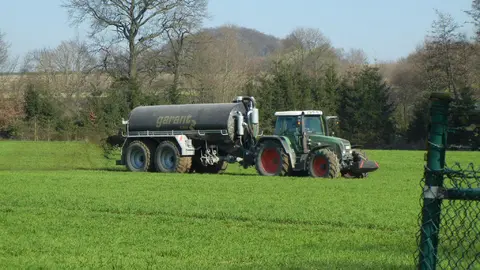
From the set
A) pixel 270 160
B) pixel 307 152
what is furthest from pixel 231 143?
pixel 307 152

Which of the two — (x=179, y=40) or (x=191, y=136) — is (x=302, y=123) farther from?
(x=179, y=40)

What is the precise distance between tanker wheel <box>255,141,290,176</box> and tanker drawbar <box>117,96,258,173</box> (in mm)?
934

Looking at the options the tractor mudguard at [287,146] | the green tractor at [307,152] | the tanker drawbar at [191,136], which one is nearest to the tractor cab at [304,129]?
the green tractor at [307,152]

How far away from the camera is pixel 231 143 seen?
2602 centimetres

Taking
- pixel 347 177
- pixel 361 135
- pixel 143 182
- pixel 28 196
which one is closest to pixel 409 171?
pixel 347 177

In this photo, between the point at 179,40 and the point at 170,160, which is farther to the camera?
the point at 179,40

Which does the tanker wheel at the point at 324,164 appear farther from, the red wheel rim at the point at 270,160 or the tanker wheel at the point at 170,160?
the tanker wheel at the point at 170,160

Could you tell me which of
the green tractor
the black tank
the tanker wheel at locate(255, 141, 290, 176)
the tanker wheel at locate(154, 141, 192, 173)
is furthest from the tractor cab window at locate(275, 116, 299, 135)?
the tanker wheel at locate(154, 141, 192, 173)

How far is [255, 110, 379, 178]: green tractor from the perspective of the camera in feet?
74.6

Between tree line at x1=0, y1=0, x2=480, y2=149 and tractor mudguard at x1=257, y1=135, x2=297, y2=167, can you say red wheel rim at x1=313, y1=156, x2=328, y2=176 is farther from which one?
tree line at x1=0, y1=0, x2=480, y2=149

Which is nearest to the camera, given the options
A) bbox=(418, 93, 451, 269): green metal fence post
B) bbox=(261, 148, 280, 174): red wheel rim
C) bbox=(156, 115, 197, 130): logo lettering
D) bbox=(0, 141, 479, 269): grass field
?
bbox=(418, 93, 451, 269): green metal fence post

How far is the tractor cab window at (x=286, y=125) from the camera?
2370 centimetres

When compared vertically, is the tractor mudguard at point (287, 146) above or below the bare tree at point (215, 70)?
below

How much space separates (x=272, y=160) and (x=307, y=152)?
134cm
